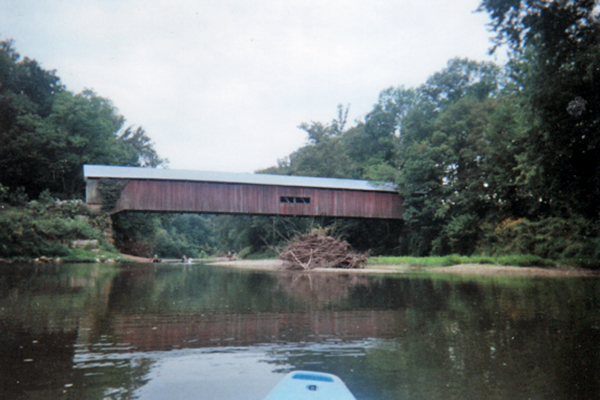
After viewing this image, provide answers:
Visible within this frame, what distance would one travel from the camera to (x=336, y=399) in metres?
2.14

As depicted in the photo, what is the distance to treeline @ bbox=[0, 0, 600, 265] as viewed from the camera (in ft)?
36.6

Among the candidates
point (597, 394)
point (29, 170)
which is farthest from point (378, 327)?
point (29, 170)

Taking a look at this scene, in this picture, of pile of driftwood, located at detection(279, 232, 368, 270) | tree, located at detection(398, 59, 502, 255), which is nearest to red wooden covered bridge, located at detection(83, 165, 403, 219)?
tree, located at detection(398, 59, 502, 255)

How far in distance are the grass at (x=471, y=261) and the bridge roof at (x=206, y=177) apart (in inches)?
267

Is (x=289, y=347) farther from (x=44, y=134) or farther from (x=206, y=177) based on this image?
(x=44, y=134)

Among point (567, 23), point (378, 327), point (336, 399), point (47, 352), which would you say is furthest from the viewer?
point (567, 23)

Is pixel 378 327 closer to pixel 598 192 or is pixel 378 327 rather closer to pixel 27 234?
pixel 598 192

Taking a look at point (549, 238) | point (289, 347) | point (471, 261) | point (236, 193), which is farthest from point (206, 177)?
point (289, 347)

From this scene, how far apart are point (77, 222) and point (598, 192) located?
75.7 ft

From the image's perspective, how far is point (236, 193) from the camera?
27.3 metres

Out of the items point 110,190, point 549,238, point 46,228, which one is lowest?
point 549,238

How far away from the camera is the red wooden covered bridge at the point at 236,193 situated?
26438 mm

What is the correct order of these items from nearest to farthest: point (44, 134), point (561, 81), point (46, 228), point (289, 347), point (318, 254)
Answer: point (289, 347) → point (561, 81) → point (318, 254) → point (46, 228) → point (44, 134)

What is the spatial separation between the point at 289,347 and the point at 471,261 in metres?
17.5
